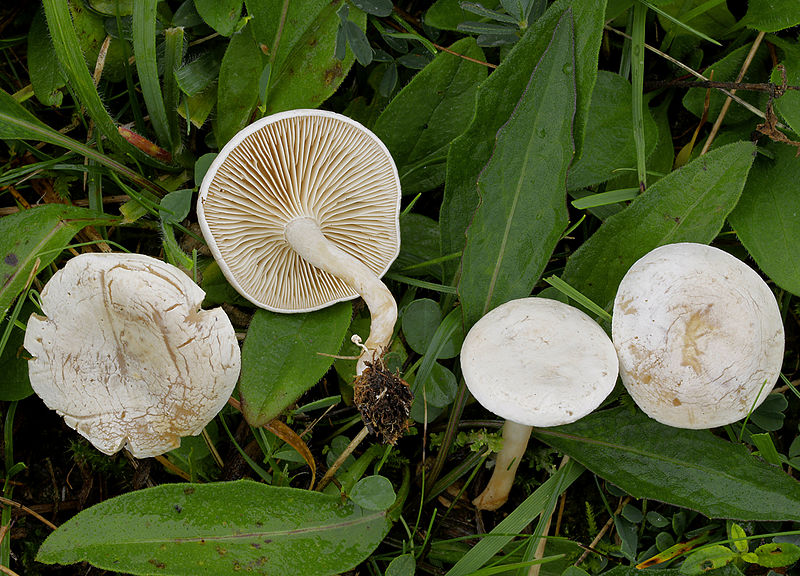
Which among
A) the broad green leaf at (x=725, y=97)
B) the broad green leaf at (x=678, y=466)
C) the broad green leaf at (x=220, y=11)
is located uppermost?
the broad green leaf at (x=220, y=11)

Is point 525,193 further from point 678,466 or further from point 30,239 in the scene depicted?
point 30,239

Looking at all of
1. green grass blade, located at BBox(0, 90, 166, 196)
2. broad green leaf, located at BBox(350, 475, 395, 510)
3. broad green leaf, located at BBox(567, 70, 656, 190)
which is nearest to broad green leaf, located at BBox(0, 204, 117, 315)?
green grass blade, located at BBox(0, 90, 166, 196)

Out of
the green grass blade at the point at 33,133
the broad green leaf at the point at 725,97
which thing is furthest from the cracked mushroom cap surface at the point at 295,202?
the broad green leaf at the point at 725,97

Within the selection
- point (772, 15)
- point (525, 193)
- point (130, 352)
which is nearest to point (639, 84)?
point (772, 15)

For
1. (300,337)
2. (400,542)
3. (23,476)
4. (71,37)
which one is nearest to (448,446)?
(400,542)

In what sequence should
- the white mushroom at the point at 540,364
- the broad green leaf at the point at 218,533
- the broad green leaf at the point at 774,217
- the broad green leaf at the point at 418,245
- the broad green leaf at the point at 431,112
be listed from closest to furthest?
1. the white mushroom at the point at 540,364
2. the broad green leaf at the point at 218,533
3. the broad green leaf at the point at 774,217
4. the broad green leaf at the point at 431,112
5. the broad green leaf at the point at 418,245

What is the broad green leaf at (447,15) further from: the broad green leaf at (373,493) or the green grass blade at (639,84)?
the broad green leaf at (373,493)

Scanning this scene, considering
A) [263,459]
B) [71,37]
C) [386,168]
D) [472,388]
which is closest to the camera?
[472,388]

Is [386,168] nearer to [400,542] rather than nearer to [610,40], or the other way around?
[610,40]
